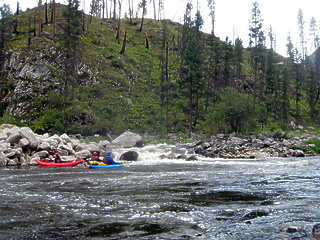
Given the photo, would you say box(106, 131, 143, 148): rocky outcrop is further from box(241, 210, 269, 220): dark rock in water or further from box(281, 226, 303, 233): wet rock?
box(281, 226, 303, 233): wet rock

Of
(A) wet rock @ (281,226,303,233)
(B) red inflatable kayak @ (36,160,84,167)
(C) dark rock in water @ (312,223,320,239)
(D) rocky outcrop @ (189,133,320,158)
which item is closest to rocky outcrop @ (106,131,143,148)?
(D) rocky outcrop @ (189,133,320,158)

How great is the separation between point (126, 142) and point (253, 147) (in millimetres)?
→ 9226

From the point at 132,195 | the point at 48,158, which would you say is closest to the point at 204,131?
the point at 48,158

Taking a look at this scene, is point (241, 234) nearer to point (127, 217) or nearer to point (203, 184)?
point (127, 217)

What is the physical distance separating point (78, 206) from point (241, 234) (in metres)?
3.54

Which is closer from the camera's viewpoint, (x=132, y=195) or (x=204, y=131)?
(x=132, y=195)

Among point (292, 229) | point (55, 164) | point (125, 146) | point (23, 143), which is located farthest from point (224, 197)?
point (125, 146)

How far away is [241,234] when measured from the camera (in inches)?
188

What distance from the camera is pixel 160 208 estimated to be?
6.40 metres

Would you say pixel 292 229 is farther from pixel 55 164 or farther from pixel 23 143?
pixel 23 143

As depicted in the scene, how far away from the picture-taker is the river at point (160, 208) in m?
4.91

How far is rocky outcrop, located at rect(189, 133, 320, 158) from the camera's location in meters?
19.7

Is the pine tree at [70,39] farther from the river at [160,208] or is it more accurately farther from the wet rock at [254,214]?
the wet rock at [254,214]

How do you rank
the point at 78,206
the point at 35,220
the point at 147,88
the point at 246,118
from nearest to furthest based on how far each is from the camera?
the point at 35,220, the point at 78,206, the point at 246,118, the point at 147,88
